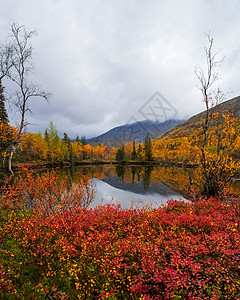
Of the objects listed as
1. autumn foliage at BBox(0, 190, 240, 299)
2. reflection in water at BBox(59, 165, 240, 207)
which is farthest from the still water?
autumn foliage at BBox(0, 190, 240, 299)

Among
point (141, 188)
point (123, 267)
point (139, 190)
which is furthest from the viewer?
point (141, 188)

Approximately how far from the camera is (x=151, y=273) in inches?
123

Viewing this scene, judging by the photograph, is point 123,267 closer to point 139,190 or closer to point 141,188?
point 139,190

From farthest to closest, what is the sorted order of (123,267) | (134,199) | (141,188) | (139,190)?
(141,188)
(139,190)
(134,199)
(123,267)

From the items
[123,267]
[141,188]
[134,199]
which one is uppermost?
[123,267]

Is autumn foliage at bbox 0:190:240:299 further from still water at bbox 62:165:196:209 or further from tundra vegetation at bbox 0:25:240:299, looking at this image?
still water at bbox 62:165:196:209

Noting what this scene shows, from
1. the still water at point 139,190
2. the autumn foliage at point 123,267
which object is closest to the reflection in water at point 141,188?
the still water at point 139,190

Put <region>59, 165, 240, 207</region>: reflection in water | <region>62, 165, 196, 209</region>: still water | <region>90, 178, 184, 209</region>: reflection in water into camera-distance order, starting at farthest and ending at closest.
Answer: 1. <region>59, 165, 240, 207</region>: reflection in water
2. <region>62, 165, 196, 209</region>: still water
3. <region>90, 178, 184, 209</region>: reflection in water

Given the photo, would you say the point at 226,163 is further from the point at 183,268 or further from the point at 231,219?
the point at 183,268

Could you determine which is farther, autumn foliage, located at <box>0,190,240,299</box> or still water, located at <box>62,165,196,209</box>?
still water, located at <box>62,165,196,209</box>

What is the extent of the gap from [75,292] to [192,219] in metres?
4.83

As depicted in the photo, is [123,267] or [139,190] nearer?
[123,267]

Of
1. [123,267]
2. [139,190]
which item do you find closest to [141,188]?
[139,190]

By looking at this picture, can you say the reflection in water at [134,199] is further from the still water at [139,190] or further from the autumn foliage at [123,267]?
the autumn foliage at [123,267]
